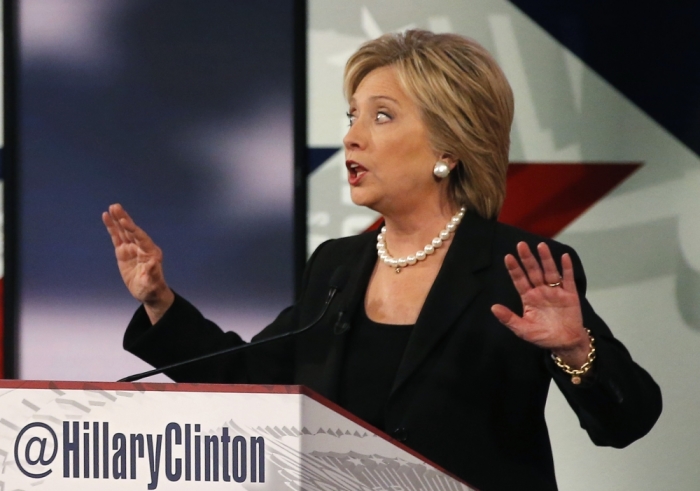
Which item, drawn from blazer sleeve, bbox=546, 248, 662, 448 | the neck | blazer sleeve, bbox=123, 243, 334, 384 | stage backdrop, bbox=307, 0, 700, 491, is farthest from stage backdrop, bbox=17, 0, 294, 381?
blazer sleeve, bbox=546, 248, 662, 448

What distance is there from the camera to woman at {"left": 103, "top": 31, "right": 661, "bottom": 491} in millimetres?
1495

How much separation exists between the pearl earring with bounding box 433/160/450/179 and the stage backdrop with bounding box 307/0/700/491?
48.5 inches

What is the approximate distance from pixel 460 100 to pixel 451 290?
344 millimetres

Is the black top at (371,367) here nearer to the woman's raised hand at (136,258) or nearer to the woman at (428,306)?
the woman at (428,306)

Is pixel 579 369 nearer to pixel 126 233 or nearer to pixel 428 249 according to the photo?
pixel 428 249

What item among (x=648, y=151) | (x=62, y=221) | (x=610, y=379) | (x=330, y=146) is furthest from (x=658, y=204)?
(x=62, y=221)

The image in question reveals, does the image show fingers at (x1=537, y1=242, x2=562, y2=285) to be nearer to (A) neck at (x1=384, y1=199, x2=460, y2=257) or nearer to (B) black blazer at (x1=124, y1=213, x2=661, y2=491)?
(B) black blazer at (x1=124, y1=213, x2=661, y2=491)

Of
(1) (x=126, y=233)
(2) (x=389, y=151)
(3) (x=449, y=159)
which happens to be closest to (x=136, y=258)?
(1) (x=126, y=233)

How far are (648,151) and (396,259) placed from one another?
4.72ft

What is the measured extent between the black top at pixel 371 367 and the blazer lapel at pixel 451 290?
5 cm

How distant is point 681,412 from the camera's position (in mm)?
2865

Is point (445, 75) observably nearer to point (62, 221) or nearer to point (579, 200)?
point (579, 200)

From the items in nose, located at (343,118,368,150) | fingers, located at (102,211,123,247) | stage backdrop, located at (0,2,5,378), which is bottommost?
fingers, located at (102,211,123,247)

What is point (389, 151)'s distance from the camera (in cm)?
169
